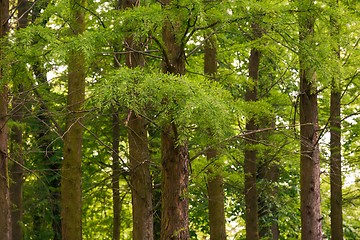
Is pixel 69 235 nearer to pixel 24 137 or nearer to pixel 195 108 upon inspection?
pixel 195 108

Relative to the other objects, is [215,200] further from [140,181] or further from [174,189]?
[174,189]

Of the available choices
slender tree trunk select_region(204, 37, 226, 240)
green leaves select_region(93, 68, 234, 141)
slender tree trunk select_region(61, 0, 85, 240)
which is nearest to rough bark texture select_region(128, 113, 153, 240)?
slender tree trunk select_region(61, 0, 85, 240)

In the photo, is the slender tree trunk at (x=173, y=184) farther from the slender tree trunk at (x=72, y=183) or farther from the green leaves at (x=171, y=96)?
the slender tree trunk at (x=72, y=183)

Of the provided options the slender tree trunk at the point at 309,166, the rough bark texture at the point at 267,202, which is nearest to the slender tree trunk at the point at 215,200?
the slender tree trunk at the point at 309,166

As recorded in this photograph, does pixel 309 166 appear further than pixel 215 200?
No

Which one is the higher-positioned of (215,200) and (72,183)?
(72,183)

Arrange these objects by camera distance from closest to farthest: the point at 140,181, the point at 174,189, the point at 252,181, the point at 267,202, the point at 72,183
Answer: the point at 174,189
the point at 140,181
the point at 72,183
the point at 252,181
the point at 267,202

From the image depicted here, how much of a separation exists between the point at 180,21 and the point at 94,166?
512 inches

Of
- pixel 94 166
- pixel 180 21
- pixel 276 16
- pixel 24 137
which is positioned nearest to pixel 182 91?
pixel 180 21

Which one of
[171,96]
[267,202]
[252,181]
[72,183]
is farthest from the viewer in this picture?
[267,202]

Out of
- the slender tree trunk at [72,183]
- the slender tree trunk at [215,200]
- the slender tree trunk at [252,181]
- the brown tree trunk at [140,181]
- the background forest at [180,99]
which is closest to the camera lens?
the background forest at [180,99]

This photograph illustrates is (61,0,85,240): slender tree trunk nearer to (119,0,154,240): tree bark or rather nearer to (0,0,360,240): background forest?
(0,0,360,240): background forest

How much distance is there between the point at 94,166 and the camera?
1991 cm

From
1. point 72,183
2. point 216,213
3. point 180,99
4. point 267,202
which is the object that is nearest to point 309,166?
point 216,213
